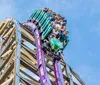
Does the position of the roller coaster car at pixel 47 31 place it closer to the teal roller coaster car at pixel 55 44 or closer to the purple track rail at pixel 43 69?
the teal roller coaster car at pixel 55 44

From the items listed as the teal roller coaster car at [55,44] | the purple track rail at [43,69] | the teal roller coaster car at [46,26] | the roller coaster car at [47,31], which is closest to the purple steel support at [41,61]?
the purple track rail at [43,69]

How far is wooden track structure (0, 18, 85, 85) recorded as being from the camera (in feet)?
41.4

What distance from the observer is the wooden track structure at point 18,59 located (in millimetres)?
12608

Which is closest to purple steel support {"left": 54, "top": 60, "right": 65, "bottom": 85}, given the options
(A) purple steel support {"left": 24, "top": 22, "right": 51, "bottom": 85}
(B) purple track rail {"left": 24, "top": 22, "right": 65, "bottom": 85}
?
(B) purple track rail {"left": 24, "top": 22, "right": 65, "bottom": 85}

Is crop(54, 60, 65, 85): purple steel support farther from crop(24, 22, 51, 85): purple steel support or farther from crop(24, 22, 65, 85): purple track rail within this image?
crop(24, 22, 51, 85): purple steel support

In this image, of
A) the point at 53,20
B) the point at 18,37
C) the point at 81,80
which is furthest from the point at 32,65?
the point at 53,20

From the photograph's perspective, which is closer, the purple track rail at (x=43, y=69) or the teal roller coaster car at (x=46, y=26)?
the purple track rail at (x=43, y=69)

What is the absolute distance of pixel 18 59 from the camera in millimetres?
13055

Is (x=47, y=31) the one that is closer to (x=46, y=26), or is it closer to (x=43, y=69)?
(x=46, y=26)

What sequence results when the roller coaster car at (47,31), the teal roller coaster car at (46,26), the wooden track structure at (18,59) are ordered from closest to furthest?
the wooden track structure at (18,59) < the roller coaster car at (47,31) < the teal roller coaster car at (46,26)

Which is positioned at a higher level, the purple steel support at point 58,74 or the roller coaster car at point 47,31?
the roller coaster car at point 47,31

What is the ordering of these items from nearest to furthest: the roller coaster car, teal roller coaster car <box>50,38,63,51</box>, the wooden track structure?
1. the wooden track structure
2. the roller coaster car
3. teal roller coaster car <box>50,38,63,51</box>

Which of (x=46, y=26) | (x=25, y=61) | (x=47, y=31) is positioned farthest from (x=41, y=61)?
(x=46, y=26)

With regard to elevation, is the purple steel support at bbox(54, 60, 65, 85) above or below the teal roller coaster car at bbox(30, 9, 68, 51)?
below
